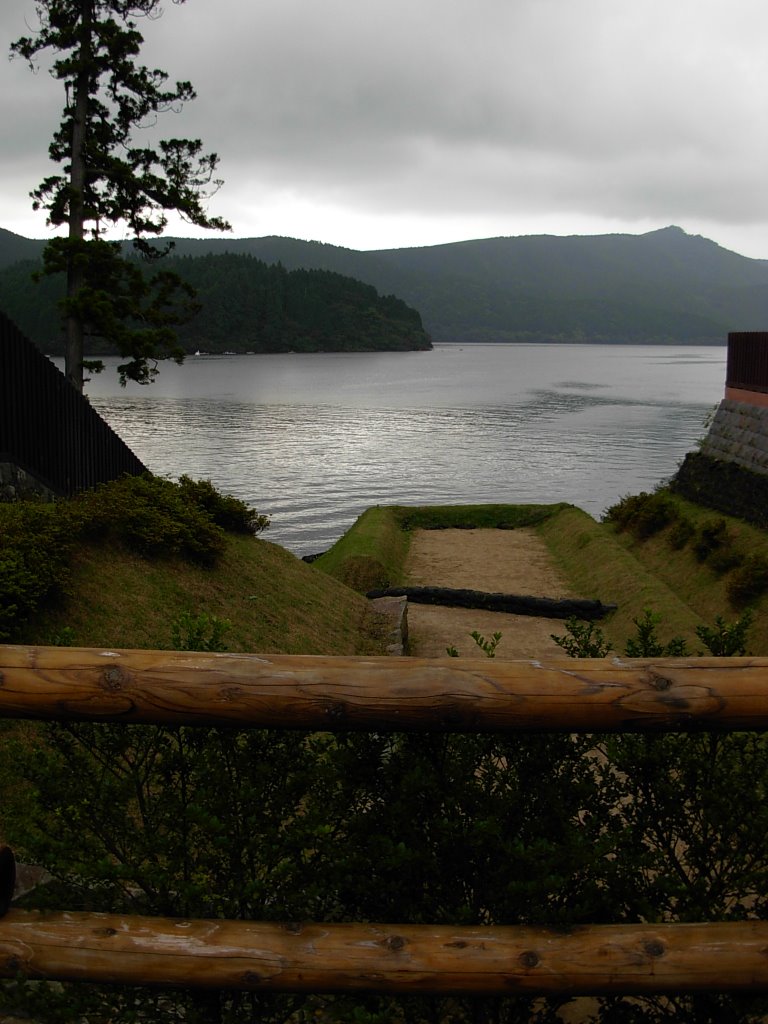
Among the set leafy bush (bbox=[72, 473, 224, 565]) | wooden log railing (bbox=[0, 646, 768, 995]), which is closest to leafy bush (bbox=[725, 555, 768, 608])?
leafy bush (bbox=[72, 473, 224, 565])

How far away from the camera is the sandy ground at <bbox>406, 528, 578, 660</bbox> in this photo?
18594 millimetres

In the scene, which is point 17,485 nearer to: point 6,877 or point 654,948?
point 6,877

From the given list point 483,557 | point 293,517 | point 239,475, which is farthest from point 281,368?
point 483,557

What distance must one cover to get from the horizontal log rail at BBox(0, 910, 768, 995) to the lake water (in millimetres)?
34858

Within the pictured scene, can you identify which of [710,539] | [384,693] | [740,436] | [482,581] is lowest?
[482,581]

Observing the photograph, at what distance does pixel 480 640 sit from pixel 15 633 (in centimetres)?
624

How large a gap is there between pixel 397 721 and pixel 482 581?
2185cm

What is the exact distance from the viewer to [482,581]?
82.7 ft

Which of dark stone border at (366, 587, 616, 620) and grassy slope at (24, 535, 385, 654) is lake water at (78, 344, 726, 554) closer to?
dark stone border at (366, 587, 616, 620)

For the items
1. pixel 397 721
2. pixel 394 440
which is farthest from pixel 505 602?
pixel 394 440

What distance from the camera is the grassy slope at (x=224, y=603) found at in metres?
10.7

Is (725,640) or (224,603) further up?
(725,640)

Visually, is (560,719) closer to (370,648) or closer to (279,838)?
(279,838)

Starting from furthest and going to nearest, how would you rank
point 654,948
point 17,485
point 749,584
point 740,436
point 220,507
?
point 740,436 < point 749,584 < point 220,507 < point 17,485 < point 654,948
